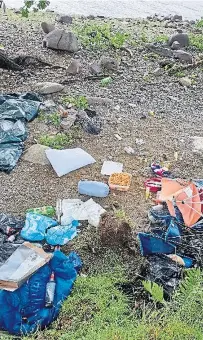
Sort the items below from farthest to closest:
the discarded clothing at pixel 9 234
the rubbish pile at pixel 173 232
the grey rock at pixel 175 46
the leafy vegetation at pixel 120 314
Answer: the grey rock at pixel 175 46 → the discarded clothing at pixel 9 234 → the rubbish pile at pixel 173 232 → the leafy vegetation at pixel 120 314

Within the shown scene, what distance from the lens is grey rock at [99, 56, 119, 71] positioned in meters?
7.02

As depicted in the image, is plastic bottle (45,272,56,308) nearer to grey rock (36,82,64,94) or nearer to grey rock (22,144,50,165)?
grey rock (22,144,50,165)

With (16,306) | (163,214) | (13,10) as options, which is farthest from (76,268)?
(13,10)

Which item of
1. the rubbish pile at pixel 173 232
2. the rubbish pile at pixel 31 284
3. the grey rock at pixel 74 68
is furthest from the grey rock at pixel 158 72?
the rubbish pile at pixel 31 284

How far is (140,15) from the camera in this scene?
11539 mm

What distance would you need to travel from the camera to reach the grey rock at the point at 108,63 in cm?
702

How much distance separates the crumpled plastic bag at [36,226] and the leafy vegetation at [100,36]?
4797 mm

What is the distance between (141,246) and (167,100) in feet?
10.5

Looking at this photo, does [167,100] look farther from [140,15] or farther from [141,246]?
[140,15]

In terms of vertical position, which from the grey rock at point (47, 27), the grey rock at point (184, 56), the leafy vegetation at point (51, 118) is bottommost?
the leafy vegetation at point (51, 118)

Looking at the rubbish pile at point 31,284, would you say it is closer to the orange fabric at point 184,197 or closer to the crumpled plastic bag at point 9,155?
the orange fabric at point 184,197

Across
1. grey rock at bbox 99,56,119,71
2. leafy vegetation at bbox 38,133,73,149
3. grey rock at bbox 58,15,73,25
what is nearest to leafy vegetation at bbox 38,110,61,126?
leafy vegetation at bbox 38,133,73,149

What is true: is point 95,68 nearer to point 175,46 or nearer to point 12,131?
point 175,46

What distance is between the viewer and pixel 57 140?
5.05m
